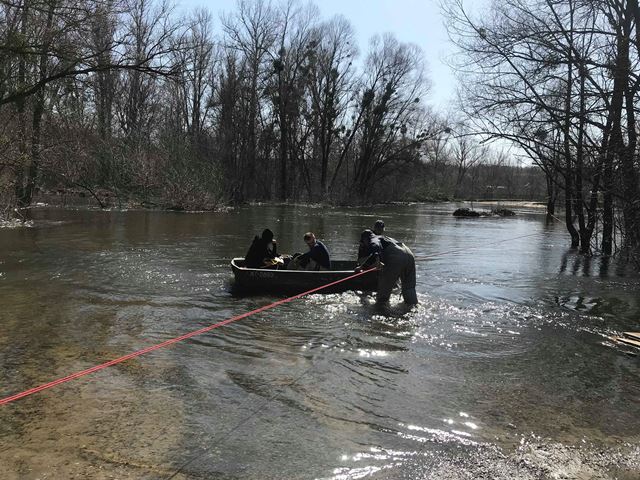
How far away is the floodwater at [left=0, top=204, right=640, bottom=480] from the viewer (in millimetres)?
4176

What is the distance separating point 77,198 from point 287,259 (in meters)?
27.7

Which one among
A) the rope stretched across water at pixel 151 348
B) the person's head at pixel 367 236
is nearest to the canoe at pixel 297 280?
the rope stretched across water at pixel 151 348

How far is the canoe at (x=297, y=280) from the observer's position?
32.8 ft

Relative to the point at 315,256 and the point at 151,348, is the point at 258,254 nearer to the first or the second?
the point at 315,256

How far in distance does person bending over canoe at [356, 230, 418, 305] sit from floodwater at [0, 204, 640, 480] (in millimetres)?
356

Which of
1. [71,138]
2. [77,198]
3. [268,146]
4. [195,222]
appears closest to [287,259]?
[195,222]

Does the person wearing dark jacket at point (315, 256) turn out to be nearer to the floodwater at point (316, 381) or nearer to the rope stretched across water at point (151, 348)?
the rope stretched across water at point (151, 348)

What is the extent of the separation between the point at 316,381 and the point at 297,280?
424cm

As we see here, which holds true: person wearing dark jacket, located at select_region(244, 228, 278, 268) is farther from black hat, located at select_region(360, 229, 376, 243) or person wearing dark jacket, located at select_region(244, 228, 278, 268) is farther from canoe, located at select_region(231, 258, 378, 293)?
black hat, located at select_region(360, 229, 376, 243)

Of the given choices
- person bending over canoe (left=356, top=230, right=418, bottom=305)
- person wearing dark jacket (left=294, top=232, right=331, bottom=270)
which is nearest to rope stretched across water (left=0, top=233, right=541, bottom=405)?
person bending over canoe (left=356, top=230, right=418, bottom=305)

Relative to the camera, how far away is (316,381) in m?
5.89

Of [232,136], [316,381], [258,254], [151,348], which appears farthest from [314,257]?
[232,136]

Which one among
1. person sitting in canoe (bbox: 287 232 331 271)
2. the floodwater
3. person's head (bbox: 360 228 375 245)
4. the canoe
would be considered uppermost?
person's head (bbox: 360 228 375 245)

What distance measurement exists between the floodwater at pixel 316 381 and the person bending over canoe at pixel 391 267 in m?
0.36
